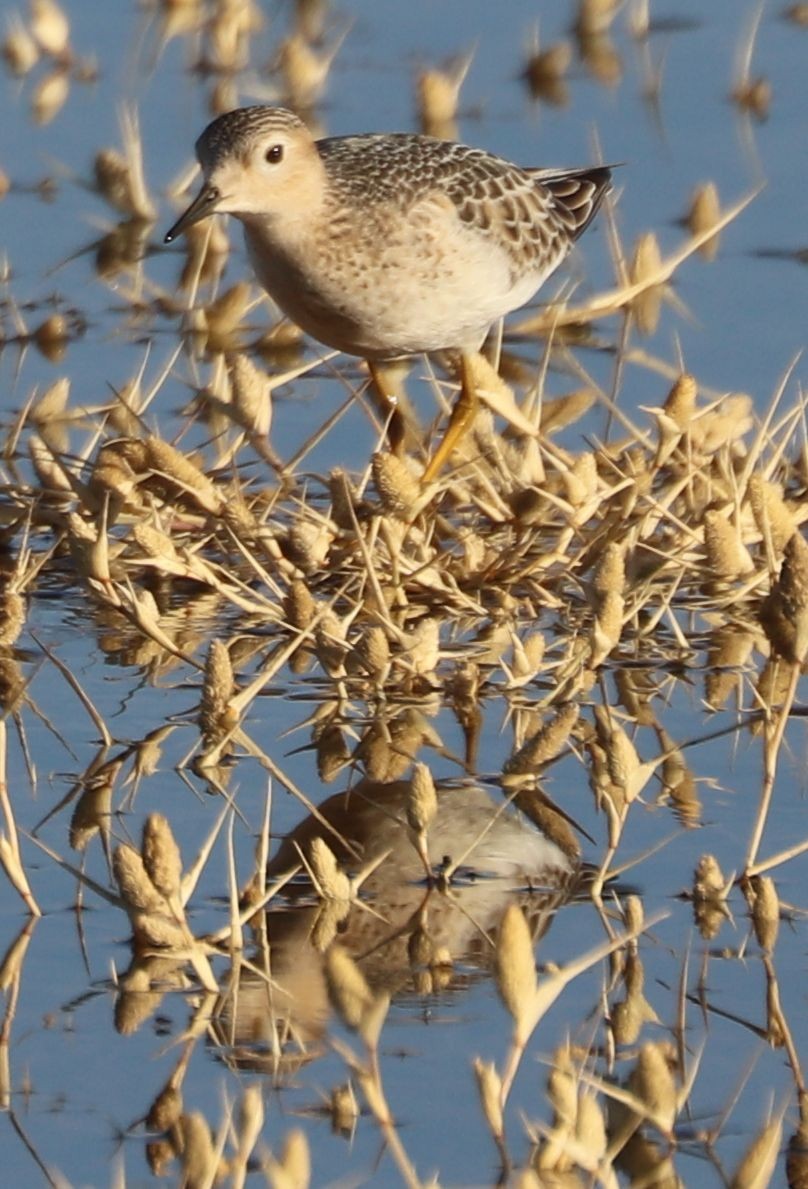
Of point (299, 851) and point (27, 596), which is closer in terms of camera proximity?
point (299, 851)

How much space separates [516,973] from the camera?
3.67m

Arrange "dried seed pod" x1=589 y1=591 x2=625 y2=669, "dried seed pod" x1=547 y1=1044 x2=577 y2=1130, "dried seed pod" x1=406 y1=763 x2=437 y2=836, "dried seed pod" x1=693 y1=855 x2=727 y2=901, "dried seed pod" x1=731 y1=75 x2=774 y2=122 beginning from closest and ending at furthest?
"dried seed pod" x1=547 y1=1044 x2=577 y2=1130 → "dried seed pod" x1=406 y1=763 x2=437 y2=836 → "dried seed pod" x1=693 y1=855 x2=727 y2=901 → "dried seed pod" x1=589 y1=591 x2=625 y2=669 → "dried seed pod" x1=731 y1=75 x2=774 y2=122

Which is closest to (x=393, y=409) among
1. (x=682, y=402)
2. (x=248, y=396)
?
(x=248, y=396)

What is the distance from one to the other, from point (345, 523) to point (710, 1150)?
2.62 meters

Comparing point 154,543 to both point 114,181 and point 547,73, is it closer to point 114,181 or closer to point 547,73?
point 114,181

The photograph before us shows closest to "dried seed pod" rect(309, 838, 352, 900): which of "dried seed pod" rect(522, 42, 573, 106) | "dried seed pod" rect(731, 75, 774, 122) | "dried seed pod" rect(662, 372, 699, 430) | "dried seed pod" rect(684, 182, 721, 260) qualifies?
"dried seed pod" rect(662, 372, 699, 430)

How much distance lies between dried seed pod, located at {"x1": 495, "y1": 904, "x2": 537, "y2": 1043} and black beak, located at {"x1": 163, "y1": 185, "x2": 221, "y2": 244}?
332cm

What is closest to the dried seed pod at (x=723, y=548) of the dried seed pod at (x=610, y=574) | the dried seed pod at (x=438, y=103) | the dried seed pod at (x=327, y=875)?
the dried seed pod at (x=610, y=574)

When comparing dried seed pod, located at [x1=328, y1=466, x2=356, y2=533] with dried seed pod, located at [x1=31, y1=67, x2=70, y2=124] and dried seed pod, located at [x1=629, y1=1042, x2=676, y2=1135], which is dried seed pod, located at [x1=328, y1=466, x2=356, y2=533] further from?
dried seed pod, located at [x1=31, y1=67, x2=70, y2=124]

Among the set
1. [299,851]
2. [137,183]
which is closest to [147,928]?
[299,851]

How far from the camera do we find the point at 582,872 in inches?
196

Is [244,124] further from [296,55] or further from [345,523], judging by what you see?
[296,55]

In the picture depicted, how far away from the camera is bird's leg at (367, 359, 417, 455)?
23.9 ft

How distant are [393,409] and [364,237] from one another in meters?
0.55
